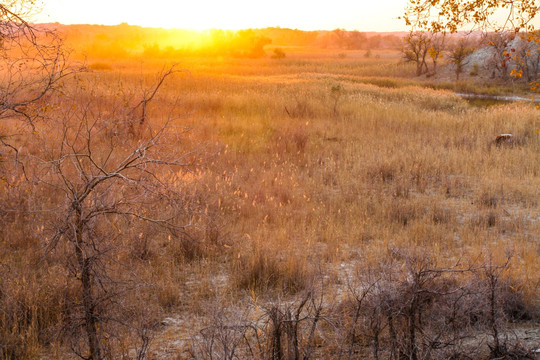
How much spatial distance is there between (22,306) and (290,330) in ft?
9.07

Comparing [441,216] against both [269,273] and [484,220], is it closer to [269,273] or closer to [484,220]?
[484,220]

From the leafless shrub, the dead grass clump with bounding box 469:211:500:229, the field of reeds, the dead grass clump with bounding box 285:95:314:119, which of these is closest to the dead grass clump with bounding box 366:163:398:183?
the field of reeds

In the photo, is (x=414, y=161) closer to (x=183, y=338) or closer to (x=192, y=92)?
(x=183, y=338)

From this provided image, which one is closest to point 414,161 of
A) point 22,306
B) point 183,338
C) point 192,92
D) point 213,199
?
point 213,199

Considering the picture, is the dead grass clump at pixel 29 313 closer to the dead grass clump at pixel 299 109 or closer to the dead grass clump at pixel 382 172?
the dead grass clump at pixel 382 172

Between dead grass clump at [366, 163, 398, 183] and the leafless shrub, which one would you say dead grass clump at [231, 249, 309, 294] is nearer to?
the leafless shrub

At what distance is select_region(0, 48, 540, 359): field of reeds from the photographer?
12.7 feet

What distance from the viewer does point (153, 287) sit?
5.29 metres

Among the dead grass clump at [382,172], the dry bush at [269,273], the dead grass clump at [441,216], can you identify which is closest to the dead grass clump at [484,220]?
the dead grass clump at [441,216]

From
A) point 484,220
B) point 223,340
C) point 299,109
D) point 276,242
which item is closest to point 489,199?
point 484,220

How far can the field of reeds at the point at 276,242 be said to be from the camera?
3.88 meters

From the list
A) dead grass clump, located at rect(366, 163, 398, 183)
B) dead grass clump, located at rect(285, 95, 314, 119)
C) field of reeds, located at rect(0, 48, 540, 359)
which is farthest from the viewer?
dead grass clump, located at rect(285, 95, 314, 119)

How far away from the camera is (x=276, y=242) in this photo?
21.2ft

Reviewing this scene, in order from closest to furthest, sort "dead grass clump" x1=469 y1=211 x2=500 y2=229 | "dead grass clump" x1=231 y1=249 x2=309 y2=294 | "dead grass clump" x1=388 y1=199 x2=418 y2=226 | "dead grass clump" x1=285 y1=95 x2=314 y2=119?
"dead grass clump" x1=231 y1=249 x2=309 y2=294
"dead grass clump" x1=469 y1=211 x2=500 y2=229
"dead grass clump" x1=388 y1=199 x2=418 y2=226
"dead grass clump" x1=285 y1=95 x2=314 y2=119
